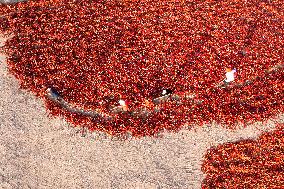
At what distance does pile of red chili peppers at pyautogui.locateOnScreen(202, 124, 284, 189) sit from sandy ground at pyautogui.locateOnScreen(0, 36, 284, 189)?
0.44m

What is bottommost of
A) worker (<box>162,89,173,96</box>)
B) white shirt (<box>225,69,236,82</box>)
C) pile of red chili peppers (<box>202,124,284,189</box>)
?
pile of red chili peppers (<box>202,124,284,189</box>)

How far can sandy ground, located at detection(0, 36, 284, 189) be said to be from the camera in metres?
18.9

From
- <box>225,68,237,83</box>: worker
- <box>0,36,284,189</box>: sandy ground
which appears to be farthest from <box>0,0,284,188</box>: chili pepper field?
<box>225,68,237,83</box>: worker

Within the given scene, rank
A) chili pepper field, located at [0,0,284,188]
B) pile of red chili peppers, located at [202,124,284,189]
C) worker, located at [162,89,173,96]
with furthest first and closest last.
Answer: worker, located at [162,89,173,96] < chili pepper field, located at [0,0,284,188] < pile of red chili peppers, located at [202,124,284,189]

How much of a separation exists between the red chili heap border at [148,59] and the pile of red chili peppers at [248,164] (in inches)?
60.4

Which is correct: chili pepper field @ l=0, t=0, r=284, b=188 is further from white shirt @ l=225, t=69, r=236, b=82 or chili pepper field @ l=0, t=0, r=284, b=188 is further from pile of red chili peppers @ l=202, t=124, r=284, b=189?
white shirt @ l=225, t=69, r=236, b=82

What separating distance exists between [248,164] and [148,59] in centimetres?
819

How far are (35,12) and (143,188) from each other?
13.8 metres

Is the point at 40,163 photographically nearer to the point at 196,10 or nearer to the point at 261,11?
the point at 196,10

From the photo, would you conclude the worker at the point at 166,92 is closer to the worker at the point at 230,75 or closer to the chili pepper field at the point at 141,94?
the chili pepper field at the point at 141,94

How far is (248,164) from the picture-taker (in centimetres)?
1975

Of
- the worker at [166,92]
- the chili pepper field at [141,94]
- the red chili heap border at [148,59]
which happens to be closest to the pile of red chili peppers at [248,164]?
the chili pepper field at [141,94]

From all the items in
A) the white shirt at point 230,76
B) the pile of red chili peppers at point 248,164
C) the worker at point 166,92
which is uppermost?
the white shirt at point 230,76

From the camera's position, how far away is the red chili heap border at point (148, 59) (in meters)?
21.5
